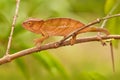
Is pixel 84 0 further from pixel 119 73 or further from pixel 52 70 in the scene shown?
pixel 52 70

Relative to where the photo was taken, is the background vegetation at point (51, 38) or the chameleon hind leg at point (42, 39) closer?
the chameleon hind leg at point (42, 39)

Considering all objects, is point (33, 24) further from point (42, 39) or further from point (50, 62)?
point (50, 62)

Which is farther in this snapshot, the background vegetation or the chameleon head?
the background vegetation

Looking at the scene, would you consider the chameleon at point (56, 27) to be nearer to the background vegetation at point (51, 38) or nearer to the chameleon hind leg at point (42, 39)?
the chameleon hind leg at point (42, 39)

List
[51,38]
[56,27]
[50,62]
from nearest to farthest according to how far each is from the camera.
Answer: [56,27] < [50,62] < [51,38]

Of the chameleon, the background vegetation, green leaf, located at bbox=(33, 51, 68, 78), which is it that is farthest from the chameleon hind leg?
green leaf, located at bbox=(33, 51, 68, 78)

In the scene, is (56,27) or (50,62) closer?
(56,27)

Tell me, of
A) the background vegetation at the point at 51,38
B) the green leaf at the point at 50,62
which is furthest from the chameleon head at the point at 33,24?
the green leaf at the point at 50,62

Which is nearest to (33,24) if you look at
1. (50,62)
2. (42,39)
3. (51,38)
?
(42,39)

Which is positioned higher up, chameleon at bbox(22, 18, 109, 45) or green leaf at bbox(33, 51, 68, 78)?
chameleon at bbox(22, 18, 109, 45)

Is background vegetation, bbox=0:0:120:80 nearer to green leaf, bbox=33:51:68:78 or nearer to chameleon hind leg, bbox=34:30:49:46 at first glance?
green leaf, bbox=33:51:68:78
